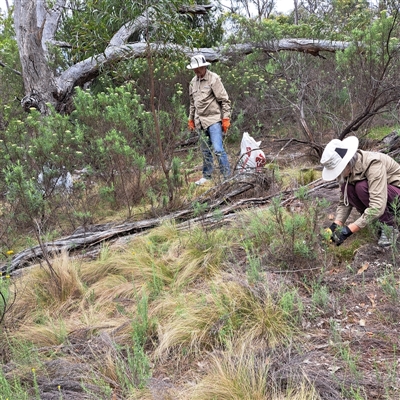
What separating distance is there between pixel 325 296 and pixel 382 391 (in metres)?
0.75

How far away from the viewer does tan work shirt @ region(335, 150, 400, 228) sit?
3102 millimetres

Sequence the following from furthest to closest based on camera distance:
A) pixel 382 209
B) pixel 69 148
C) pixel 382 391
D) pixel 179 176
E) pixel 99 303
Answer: pixel 69 148 < pixel 179 176 < pixel 99 303 < pixel 382 209 < pixel 382 391

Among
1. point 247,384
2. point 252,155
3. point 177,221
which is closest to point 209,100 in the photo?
point 252,155

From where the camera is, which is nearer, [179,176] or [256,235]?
[256,235]

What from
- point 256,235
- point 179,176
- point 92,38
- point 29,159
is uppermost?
point 92,38

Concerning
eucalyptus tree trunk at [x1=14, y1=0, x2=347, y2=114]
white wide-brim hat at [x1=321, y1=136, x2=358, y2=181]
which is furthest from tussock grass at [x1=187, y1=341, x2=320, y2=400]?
eucalyptus tree trunk at [x1=14, y1=0, x2=347, y2=114]

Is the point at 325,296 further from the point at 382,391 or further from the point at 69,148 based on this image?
the point at 69,148

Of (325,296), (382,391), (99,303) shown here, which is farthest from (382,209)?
(99,303)

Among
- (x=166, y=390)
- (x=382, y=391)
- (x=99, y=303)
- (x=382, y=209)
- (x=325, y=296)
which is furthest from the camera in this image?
(x=99, y=303)

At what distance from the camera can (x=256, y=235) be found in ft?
11.6

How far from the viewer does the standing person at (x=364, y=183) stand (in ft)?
10.2

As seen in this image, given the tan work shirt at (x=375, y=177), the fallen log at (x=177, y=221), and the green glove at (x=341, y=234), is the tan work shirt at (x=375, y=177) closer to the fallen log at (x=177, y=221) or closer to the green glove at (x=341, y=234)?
the green glove at (x=341, y=234)

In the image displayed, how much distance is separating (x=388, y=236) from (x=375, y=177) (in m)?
0.46

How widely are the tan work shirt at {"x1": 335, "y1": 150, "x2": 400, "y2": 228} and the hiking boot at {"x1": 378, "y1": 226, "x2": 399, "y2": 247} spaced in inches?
5.7
